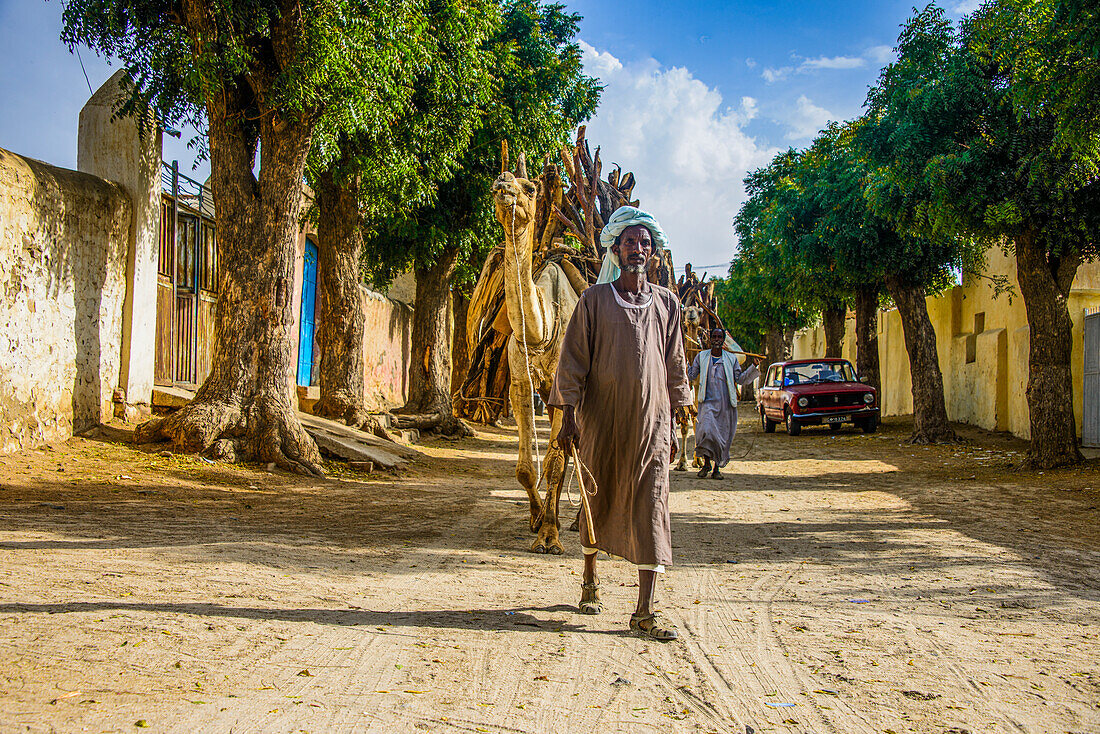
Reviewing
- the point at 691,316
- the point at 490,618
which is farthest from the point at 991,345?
the point at 490,618

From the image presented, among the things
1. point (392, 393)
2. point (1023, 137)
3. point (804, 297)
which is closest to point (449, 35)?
point (1023, 137)

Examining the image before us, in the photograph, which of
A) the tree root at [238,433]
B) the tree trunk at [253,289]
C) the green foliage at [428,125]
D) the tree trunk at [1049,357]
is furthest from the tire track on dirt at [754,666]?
the tree trunk at [1049,357]

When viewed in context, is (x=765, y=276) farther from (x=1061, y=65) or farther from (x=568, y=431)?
(x=568, y=431)

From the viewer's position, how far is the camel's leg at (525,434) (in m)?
6.60

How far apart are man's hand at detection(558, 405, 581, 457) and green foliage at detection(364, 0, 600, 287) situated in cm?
1109

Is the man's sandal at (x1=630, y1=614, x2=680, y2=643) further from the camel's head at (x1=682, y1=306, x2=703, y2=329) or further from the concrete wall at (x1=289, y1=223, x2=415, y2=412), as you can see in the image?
the concrete wall at (x1=289, y1=223, x2=415, y2=412)

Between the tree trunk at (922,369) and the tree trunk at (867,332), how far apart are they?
15.1ft

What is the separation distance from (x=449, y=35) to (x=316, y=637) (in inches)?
456

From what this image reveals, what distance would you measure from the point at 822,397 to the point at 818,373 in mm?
1405

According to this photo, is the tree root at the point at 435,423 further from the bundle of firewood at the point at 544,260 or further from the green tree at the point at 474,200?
the bundle of firewood at the point at 544,260

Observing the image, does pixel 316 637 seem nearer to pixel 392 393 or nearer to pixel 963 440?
pixel 963 440

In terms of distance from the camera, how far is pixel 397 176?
13.2 meters

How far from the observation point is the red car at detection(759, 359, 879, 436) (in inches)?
846

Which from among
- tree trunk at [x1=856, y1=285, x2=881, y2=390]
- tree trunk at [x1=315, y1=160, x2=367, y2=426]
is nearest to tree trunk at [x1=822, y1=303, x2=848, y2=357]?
tree trunk at [x1=856, y1=285, x2=881, y2=390]
